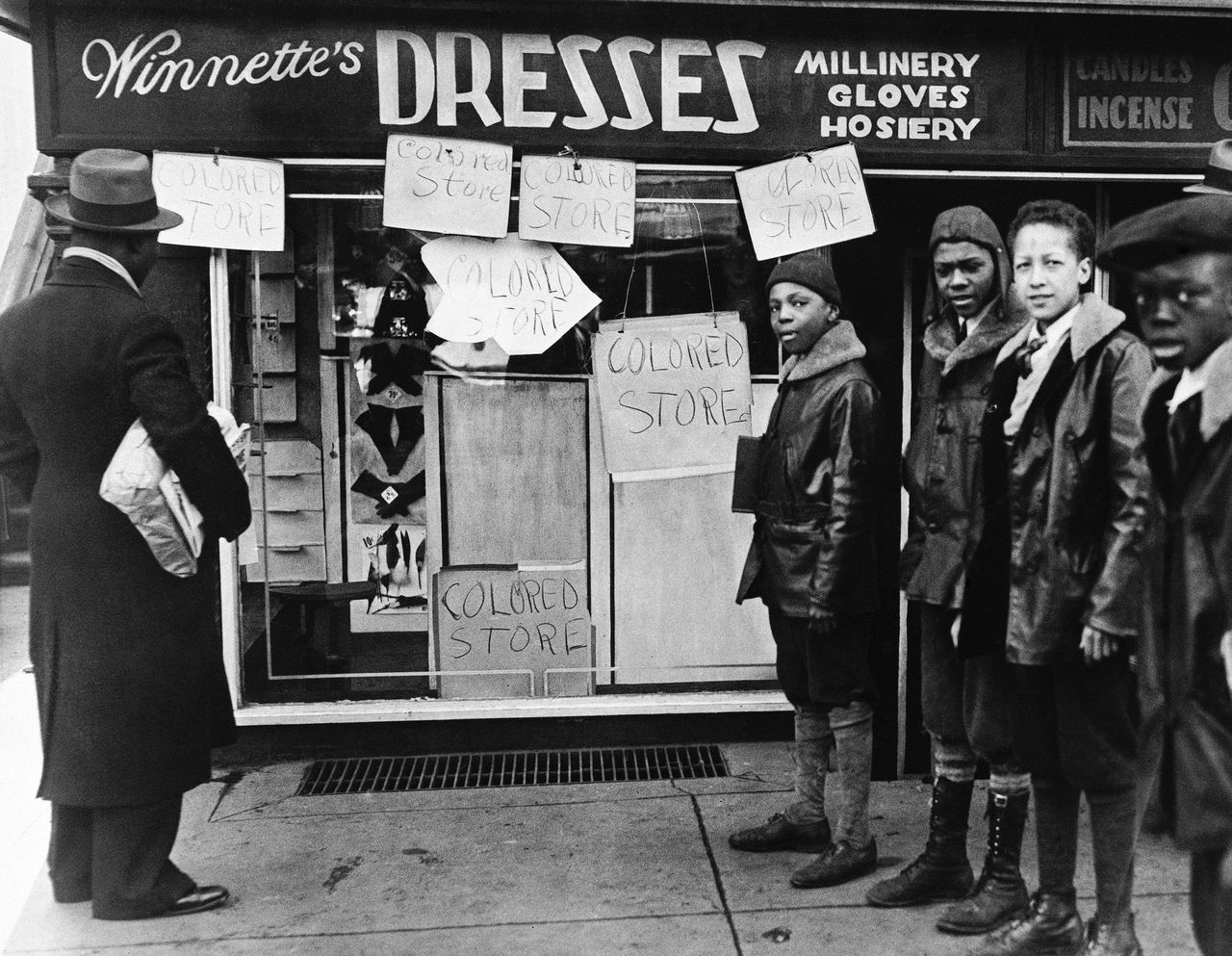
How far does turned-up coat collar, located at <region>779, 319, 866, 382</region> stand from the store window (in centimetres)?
122

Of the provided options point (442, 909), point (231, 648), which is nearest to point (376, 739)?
point (231, 648)

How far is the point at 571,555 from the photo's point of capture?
5430 mm

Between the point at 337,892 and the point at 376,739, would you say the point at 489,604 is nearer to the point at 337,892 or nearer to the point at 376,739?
the point at 376,739

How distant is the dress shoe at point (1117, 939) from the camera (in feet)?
10.8

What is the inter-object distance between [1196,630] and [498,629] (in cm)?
349

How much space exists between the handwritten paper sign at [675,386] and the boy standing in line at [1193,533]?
8.62ft

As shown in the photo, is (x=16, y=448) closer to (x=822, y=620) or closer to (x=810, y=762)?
(x=822, y=620)

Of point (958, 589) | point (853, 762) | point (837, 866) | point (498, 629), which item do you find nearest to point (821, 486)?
point (958, 589)

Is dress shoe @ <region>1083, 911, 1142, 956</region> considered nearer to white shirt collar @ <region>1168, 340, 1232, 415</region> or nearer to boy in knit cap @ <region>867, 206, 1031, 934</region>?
boy in knit cap @ <region>867, 206, 1031, 934</region>

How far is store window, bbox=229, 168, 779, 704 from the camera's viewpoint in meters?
5.25

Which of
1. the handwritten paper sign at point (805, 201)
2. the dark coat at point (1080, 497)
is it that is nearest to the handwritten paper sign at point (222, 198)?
the handwritten paper sign at point (805, 201)

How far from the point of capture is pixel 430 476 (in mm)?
5383

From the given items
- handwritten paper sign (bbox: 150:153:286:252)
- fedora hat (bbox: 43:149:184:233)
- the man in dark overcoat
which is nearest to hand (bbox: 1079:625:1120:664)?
the man in dark overcoat

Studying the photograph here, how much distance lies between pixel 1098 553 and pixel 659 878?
1.81 meters
